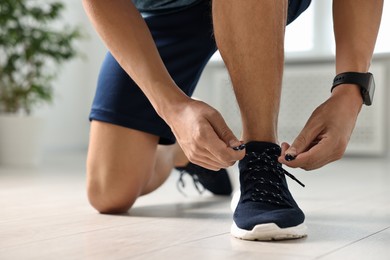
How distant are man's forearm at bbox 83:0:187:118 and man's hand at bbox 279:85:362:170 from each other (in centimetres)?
23

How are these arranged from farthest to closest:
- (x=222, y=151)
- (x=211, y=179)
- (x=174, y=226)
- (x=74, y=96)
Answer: (x=74, y=96)
(x=211, y=179)
(x=174, y=226)
(x=222, y=151)

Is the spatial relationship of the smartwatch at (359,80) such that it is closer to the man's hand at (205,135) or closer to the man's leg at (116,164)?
the man's hand at (205,135)

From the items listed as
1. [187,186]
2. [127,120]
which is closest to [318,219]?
[127,120]

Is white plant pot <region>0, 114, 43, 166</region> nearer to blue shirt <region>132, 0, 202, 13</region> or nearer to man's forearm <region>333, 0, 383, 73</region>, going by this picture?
blue shirt <region>132, 0, 202, 13</region>

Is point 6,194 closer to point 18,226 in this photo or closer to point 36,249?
point 18,226

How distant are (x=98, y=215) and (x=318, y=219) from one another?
0.52 m

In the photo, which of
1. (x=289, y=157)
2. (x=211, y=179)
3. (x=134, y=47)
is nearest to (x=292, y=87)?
(x=211, y=179)

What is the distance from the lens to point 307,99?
4746 mm

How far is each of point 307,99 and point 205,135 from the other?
3785mm

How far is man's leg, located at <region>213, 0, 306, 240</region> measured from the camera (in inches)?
46.3

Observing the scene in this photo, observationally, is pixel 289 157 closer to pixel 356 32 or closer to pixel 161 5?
pixel 356 32

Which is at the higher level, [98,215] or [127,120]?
[127,120]

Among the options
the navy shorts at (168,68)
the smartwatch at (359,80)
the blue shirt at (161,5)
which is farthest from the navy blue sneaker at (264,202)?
the blue shirt at (161,5)

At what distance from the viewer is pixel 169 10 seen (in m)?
1.65
